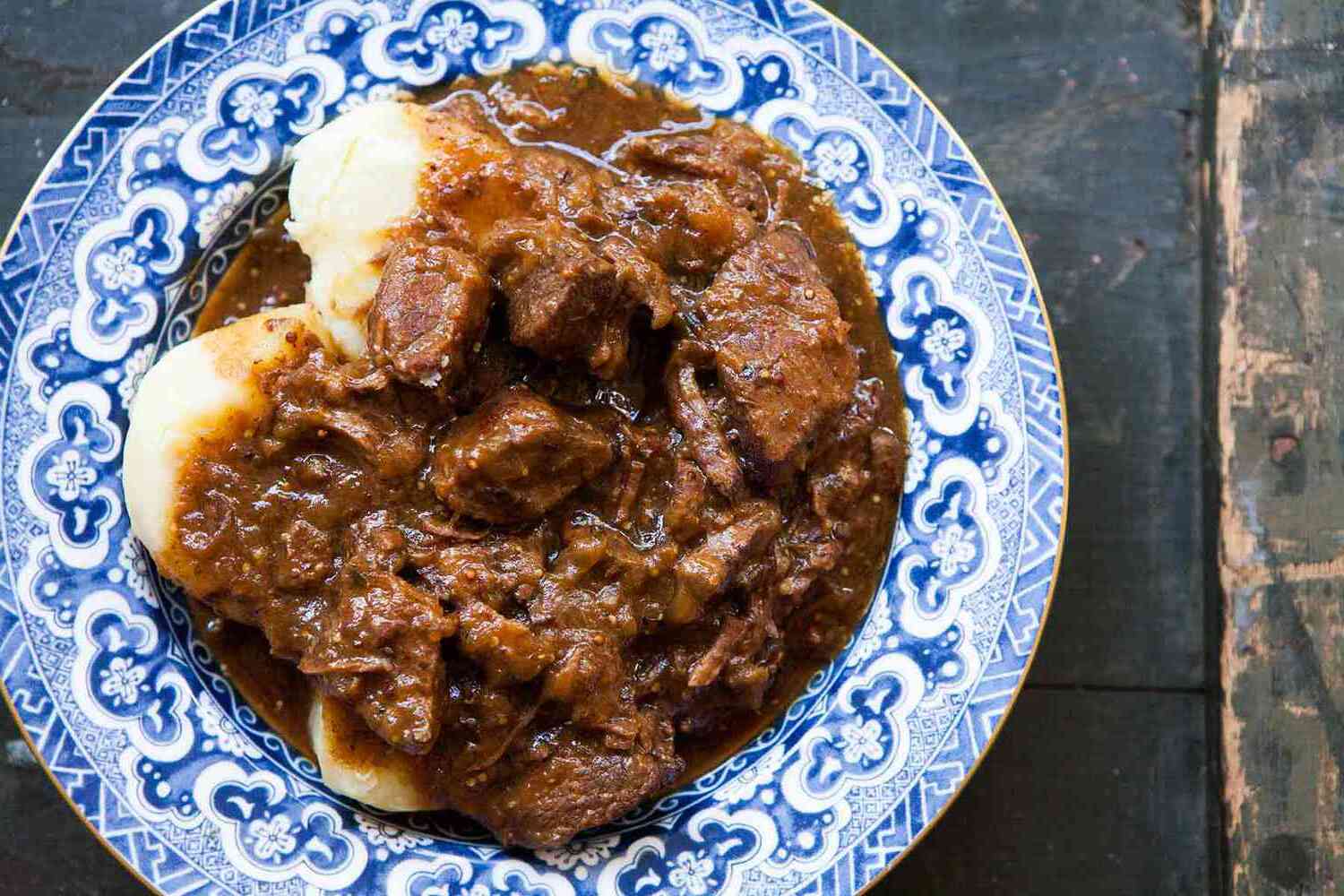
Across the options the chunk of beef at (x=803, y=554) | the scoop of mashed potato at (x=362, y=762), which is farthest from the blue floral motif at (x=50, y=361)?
the chunk of beef at (x=803, y=554)

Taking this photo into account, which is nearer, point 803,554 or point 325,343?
point 325,343

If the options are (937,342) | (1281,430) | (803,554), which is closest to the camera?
(803,554)

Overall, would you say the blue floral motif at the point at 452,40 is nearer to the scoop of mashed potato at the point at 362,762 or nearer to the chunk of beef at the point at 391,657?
the chunk of beef at the point at 391,657

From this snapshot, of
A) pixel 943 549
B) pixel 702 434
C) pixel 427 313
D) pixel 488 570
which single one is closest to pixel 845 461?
pixel 943 549

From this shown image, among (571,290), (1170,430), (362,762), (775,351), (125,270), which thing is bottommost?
(362,762)

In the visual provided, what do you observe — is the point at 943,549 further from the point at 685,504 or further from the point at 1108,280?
the point at 1108,280

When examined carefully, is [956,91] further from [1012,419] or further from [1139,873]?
[1139,873]

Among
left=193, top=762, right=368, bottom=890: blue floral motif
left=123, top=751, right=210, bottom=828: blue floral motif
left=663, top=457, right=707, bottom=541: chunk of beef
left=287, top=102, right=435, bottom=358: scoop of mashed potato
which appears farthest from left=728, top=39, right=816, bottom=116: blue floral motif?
left=123, top=751, right=210, bottom=828: blue floral motif
